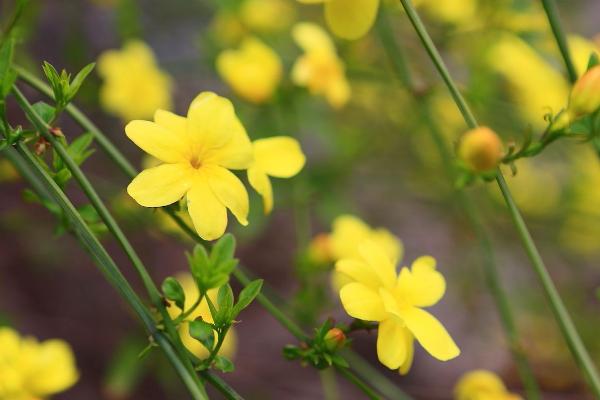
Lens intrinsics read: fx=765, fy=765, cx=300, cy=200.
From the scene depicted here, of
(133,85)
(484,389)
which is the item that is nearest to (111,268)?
(484,389)

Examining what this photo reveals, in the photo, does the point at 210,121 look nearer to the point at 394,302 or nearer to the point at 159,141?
the point at 159,141

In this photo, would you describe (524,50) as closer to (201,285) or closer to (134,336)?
(134,336)

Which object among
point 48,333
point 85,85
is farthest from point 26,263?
point 85,85

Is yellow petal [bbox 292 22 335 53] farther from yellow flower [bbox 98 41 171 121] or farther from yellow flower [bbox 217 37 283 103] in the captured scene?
yellow flower [bbox 98 41 171 121]

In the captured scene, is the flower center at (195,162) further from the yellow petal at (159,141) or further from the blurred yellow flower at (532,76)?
the blurred yellow flower at (532,76)

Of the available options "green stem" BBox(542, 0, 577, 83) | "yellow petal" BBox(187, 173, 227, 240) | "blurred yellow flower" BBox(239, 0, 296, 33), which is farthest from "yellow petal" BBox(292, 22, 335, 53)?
"yellow petal" BBox(187, 173, 227, 240)
